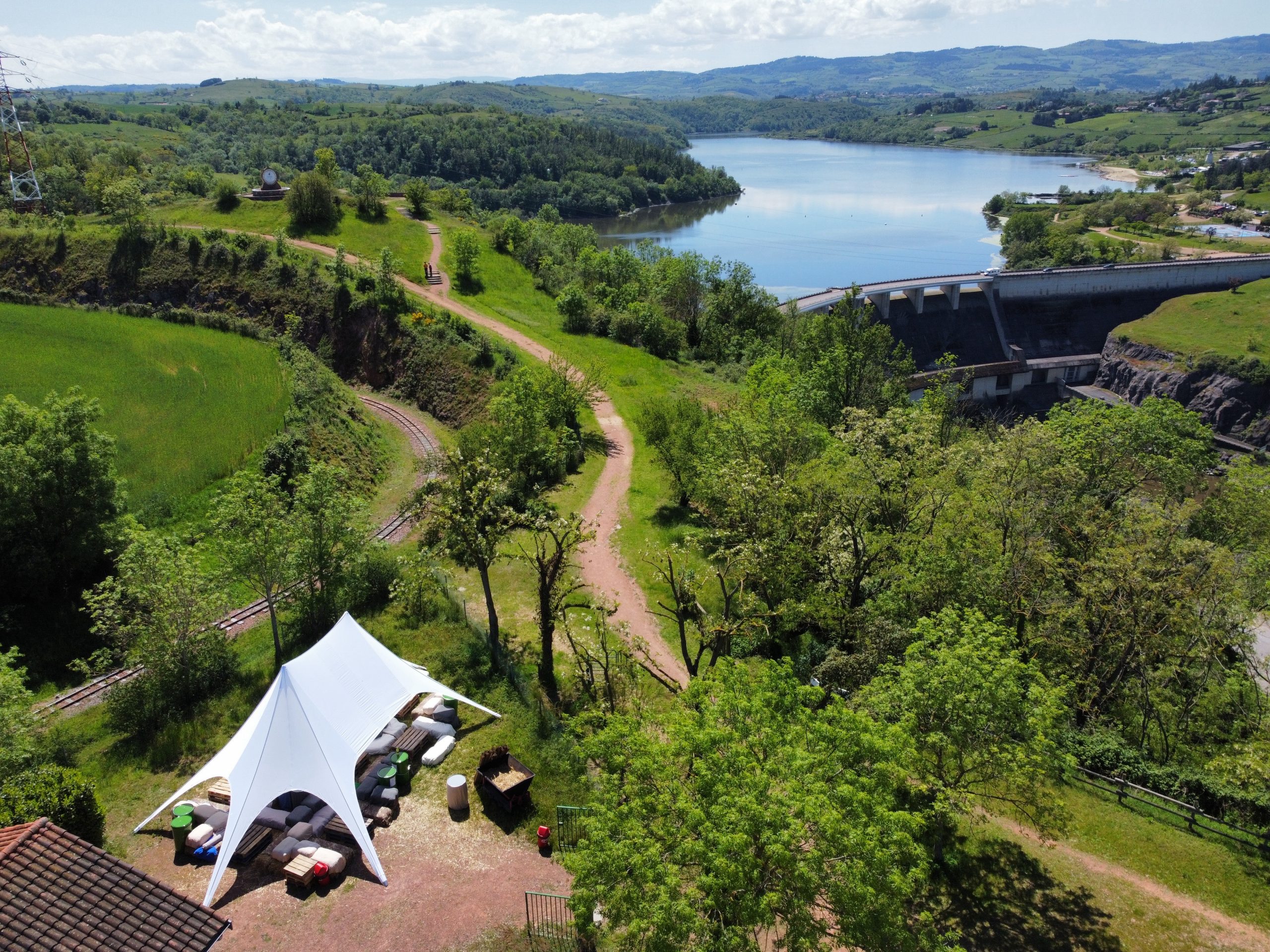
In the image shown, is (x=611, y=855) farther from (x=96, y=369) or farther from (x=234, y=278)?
(x=234, y=278)

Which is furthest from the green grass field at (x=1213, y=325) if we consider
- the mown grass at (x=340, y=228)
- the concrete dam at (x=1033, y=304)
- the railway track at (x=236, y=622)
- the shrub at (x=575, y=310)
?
the railway track at (x=236, y=622)

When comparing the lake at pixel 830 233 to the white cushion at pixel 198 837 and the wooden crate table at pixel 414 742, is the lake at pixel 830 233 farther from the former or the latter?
the white cushion at pixel 198 837

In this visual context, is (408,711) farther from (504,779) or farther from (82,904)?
(82,904)

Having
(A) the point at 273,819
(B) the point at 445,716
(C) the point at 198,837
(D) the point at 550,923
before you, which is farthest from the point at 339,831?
(D) the point at 550,923

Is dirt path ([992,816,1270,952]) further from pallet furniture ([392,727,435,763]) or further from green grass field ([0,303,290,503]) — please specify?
green grass field ([0,303,290,503])

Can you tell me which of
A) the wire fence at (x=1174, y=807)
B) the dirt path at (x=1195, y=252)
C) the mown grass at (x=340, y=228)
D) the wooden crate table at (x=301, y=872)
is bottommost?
the wire fence at (x=1174, y=807)
